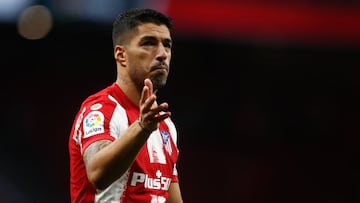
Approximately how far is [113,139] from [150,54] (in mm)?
538

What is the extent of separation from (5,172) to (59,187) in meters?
0.85

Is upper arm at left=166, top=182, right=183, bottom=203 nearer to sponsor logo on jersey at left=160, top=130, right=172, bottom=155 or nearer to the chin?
sponsor logo on jersey at left=160, top=130, right=172, bottom=155

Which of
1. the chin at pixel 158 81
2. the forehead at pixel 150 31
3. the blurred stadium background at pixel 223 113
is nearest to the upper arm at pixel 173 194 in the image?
the chin at pixel 158 81

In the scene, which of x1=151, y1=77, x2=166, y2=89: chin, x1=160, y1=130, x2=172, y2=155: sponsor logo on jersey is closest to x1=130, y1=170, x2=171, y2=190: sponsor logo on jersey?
x1=160, y1=130, x2=172, y2=155: sponsor logo on jersey

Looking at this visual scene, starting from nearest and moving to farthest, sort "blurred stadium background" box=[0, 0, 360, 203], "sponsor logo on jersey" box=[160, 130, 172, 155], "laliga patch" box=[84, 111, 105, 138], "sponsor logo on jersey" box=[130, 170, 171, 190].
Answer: "laliga patch" box=[84, 111, 105, 138], "sponsor logo on jersey" box=[130, 170, 171, 190], "sponsor logo on jersey" box=[160, 130, 172, 155], "blurred stadium background" box=[0, 0, 360, 203]

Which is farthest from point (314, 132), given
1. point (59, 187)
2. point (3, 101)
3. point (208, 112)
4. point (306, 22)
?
point (3, 101)

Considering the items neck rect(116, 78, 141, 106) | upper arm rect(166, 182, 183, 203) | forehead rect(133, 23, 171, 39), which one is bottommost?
upper arm rect(166, 182, 183, 203)

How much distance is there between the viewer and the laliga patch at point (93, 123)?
143 inches

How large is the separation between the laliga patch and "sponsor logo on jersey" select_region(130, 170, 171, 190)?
32 centimetres

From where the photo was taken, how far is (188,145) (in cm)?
1221

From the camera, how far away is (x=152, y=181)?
392 centimetres

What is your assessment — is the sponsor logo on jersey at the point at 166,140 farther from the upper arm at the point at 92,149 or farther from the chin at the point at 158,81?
the upper arm at the point at 92,149

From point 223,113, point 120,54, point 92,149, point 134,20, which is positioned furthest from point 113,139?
point 223,113

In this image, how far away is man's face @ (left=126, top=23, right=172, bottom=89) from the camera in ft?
12.8
